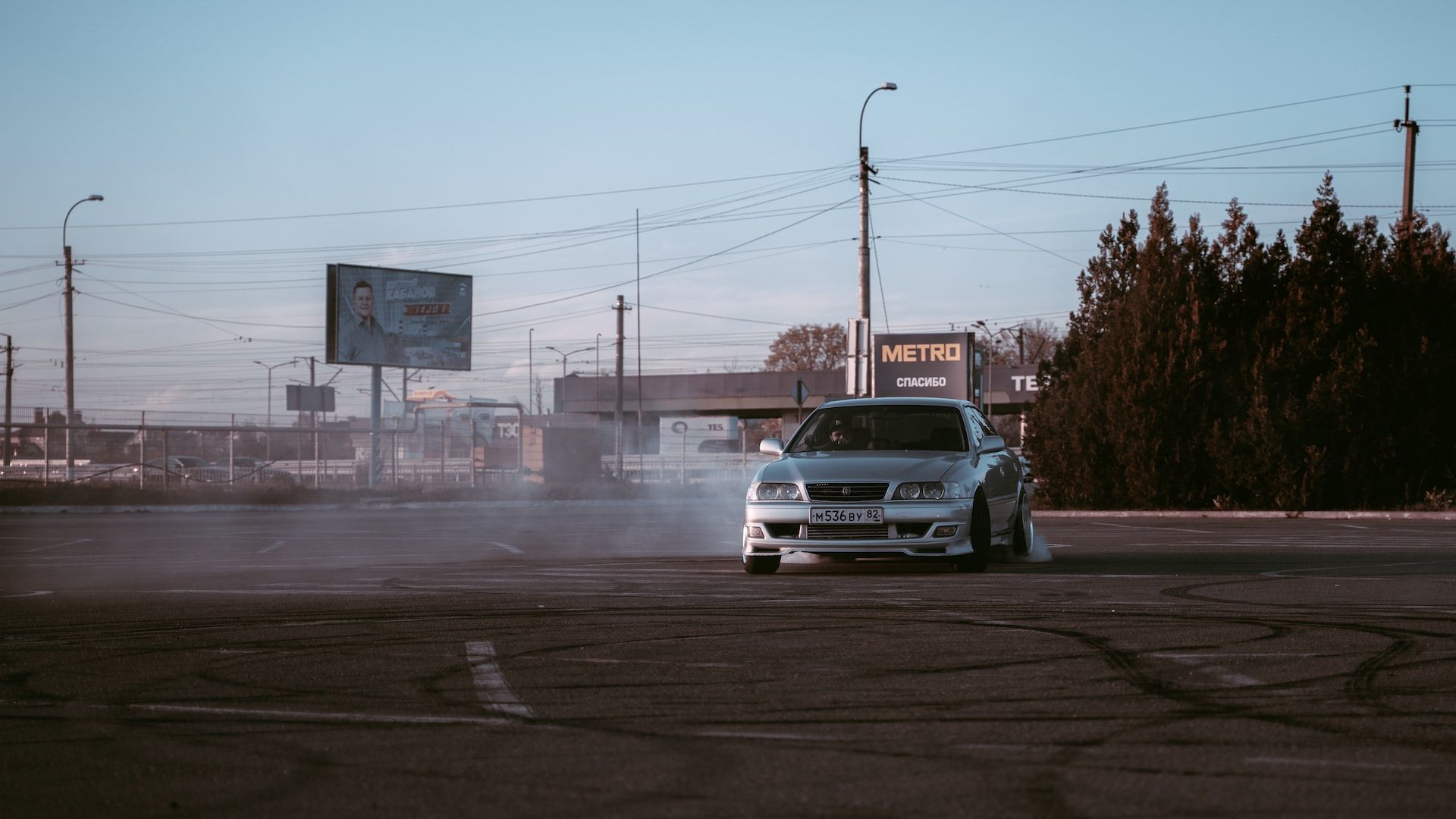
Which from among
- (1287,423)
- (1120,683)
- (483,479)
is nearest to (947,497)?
(1120,683)

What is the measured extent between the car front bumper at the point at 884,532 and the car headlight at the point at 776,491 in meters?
0.08

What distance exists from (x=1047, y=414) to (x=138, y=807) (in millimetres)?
24408

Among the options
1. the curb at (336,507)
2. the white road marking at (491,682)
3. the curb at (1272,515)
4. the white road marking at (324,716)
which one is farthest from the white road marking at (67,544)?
the curb at (1272,515)

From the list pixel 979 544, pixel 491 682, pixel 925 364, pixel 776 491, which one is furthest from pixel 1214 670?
pixel 925 364

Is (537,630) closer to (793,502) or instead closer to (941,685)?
(941,685)

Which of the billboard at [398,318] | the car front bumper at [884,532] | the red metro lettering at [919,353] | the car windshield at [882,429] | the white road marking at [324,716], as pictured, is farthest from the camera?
the red metro lettering at [919,353]

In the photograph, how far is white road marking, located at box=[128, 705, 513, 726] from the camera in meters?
5.38

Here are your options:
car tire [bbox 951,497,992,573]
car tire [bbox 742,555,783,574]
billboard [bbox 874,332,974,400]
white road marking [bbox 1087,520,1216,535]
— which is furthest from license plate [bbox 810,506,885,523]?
billboard [bbox 874,332,974,400]

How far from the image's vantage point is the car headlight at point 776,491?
1155 cm

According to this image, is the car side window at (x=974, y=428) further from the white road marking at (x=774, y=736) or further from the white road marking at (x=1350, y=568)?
the white road marking at (x=774, y=736)

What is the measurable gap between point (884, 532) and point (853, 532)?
0.25 meters

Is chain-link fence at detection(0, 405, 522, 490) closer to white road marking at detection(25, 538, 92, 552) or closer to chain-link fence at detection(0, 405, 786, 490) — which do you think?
chain-link fence at detection(0, 405, 786, 490)

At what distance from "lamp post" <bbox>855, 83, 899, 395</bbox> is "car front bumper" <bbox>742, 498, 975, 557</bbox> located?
17.6 metres

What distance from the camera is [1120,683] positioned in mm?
6047
